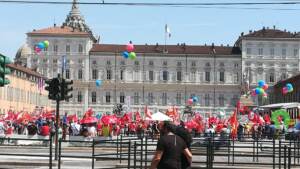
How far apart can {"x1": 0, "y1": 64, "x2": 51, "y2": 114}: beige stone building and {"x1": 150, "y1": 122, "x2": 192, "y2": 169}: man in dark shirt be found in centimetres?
8893

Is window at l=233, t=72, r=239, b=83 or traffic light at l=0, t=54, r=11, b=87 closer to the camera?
traffic light at l=0, t=54, r=11, b=87

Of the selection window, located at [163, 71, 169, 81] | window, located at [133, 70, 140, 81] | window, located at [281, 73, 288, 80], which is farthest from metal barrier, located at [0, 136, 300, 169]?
window, located at [281, 73, 288, 80]

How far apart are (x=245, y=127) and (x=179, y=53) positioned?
114 meters

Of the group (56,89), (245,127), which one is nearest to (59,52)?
(245,127)

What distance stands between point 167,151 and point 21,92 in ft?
343

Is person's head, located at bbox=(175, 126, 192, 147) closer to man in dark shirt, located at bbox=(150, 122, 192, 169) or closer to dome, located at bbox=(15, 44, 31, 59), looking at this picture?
man in dark shirt, located at bbox=(150, 122, 192, 169)

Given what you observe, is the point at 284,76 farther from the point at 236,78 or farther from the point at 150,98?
the point at 150,98

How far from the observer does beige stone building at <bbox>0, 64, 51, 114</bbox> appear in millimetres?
103188

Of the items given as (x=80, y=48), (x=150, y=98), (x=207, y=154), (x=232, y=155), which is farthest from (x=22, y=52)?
(x=207, y=154)

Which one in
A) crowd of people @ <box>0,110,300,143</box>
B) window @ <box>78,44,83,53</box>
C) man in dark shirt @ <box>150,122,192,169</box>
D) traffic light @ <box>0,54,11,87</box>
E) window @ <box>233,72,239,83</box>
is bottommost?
crowd of people @ <box>0,110,300,143</box>

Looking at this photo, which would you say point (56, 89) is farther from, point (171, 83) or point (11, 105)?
point (171, 83)

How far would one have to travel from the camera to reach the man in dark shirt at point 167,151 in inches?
433

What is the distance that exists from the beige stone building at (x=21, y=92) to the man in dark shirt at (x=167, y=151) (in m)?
88.9

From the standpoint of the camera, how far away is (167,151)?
11008 mm
